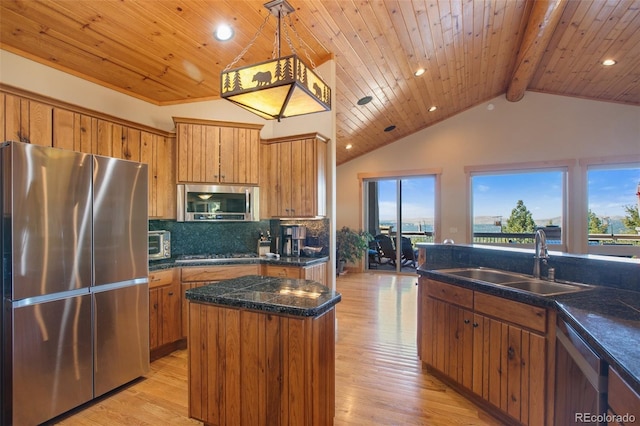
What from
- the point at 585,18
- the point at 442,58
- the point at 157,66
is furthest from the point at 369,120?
the point at 157,66

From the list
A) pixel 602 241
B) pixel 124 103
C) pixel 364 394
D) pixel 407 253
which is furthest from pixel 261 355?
pixel 602 241

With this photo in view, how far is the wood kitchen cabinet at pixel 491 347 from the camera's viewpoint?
5.89 ft

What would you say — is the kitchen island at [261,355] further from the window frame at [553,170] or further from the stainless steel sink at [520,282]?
the window frame at [553,170]

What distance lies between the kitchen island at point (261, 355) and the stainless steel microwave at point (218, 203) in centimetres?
173

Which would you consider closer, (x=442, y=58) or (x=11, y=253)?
(x=11, y=253)

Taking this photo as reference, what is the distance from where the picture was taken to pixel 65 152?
214 cm

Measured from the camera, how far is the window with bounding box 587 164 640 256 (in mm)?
5637

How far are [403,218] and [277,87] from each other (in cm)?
624

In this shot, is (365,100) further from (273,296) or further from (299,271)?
(273,296)

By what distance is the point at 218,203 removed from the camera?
3.60 metres

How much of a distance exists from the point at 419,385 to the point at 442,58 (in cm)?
382

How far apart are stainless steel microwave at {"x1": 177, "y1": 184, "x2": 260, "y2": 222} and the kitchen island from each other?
173 centimetres

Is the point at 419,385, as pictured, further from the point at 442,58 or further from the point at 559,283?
the point at 442,58

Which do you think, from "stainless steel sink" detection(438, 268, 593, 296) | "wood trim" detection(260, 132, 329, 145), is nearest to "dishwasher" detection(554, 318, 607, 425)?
"stainless steel sink" detection(438, 268, 593, 296)
